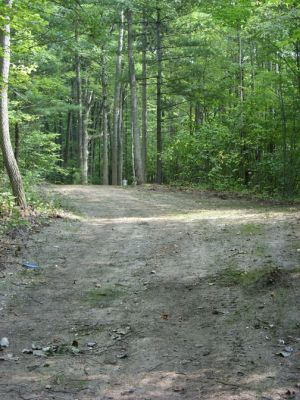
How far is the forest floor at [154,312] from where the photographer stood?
4012mm

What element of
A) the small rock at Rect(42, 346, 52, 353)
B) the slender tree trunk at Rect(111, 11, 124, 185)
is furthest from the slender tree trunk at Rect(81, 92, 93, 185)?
the small rock at Rect(42, 346, 52, 353)

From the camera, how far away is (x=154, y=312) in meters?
5.63

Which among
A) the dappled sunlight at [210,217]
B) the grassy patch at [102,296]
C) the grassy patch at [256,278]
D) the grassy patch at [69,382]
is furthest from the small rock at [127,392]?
the dappled sunlight at [210,217]

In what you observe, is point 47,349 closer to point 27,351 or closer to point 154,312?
point 27,351

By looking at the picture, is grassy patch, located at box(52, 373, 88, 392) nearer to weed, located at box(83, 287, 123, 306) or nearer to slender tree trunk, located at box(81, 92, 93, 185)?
weed, located at box(83, 287, 123, 306)

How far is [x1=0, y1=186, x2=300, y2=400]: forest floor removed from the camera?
401 centimetres

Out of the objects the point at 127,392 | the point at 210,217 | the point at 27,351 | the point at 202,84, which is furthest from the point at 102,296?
the point at 202,84

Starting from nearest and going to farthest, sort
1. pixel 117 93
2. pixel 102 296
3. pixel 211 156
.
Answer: pixel 102 296, pixel 211 156, pixel 117 93

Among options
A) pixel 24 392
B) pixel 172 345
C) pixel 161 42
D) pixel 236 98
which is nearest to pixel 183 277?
pixel 172 345

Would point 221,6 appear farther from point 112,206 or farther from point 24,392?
point 24,392

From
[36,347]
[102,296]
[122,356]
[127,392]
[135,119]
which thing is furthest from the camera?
[135,119]

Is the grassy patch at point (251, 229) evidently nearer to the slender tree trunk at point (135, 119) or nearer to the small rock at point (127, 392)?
the small rock at point (127, 392)

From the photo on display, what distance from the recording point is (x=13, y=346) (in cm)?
493

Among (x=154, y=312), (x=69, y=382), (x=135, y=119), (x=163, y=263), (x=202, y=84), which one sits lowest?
(x=69, y=382)
